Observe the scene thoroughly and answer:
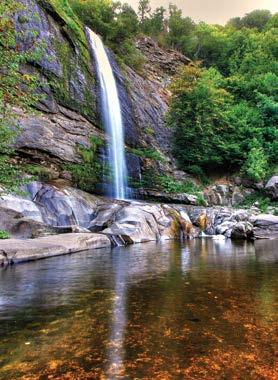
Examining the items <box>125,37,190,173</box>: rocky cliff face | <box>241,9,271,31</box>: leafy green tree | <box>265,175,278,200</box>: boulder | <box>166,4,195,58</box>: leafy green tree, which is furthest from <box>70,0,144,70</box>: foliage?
<box>241,9,271,31</box>: leafy green tree

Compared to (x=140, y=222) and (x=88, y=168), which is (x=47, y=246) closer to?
(x=140, y=222)

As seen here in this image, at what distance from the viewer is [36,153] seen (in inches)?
683

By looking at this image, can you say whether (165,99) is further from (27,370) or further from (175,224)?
(27,370)

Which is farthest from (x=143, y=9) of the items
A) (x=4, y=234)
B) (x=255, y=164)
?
(x=4, y=234)

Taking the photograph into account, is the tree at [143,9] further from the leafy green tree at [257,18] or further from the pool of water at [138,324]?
the pool of water at [138,324]

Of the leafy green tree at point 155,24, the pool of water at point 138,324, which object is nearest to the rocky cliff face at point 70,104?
the pool of water at point 138,324

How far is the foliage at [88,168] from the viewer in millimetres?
18625

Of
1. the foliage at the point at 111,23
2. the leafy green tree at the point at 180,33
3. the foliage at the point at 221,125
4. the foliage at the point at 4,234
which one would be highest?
the leafy green tree at the point at 180,33

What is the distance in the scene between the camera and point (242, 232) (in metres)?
16.1

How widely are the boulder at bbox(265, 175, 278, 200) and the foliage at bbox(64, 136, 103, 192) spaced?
11.8m

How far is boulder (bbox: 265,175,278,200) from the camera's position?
79.0 feet

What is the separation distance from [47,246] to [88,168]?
10.1m

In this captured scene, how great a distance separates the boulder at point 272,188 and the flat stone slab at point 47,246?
603 inches

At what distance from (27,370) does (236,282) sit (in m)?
4.09
